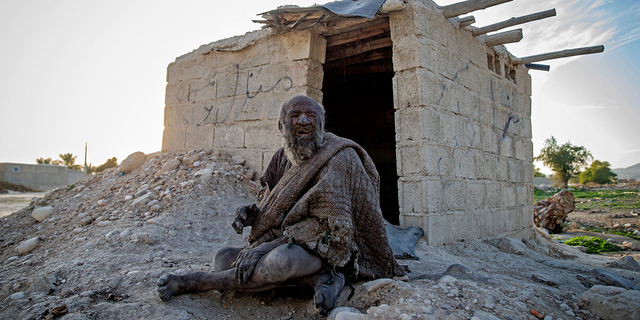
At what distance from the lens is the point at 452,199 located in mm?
4551

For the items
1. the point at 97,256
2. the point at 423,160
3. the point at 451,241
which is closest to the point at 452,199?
the point at 451,241

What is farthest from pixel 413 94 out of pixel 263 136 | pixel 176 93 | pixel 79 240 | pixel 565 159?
pixel 565 159

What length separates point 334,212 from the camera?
223 centimetres

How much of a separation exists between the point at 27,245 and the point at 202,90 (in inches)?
126

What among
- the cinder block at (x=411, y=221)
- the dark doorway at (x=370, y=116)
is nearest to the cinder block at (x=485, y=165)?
the cinder block at (x=411, y=221)

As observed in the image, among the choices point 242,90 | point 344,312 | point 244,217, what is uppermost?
point 242,90

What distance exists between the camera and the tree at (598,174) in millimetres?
30844

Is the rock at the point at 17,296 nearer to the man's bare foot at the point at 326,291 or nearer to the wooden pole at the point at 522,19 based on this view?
the man's bare foot at the point at 326,291

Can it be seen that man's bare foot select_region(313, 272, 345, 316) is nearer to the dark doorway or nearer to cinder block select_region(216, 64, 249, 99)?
cinder block select_region(216, 64, 249, 99)

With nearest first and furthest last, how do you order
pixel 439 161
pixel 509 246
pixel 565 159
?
1. pixel 439 161
2. pixel 509 246
3. pixel 565 159

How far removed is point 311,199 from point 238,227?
493 mm

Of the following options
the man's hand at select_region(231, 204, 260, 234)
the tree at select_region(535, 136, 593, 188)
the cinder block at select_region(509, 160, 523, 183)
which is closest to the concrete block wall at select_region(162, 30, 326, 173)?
the man's hand at select_region(231, 204, 260, 234)

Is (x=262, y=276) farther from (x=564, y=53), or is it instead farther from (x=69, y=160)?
(x=69, y=160)

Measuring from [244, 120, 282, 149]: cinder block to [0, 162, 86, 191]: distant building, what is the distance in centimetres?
2390
